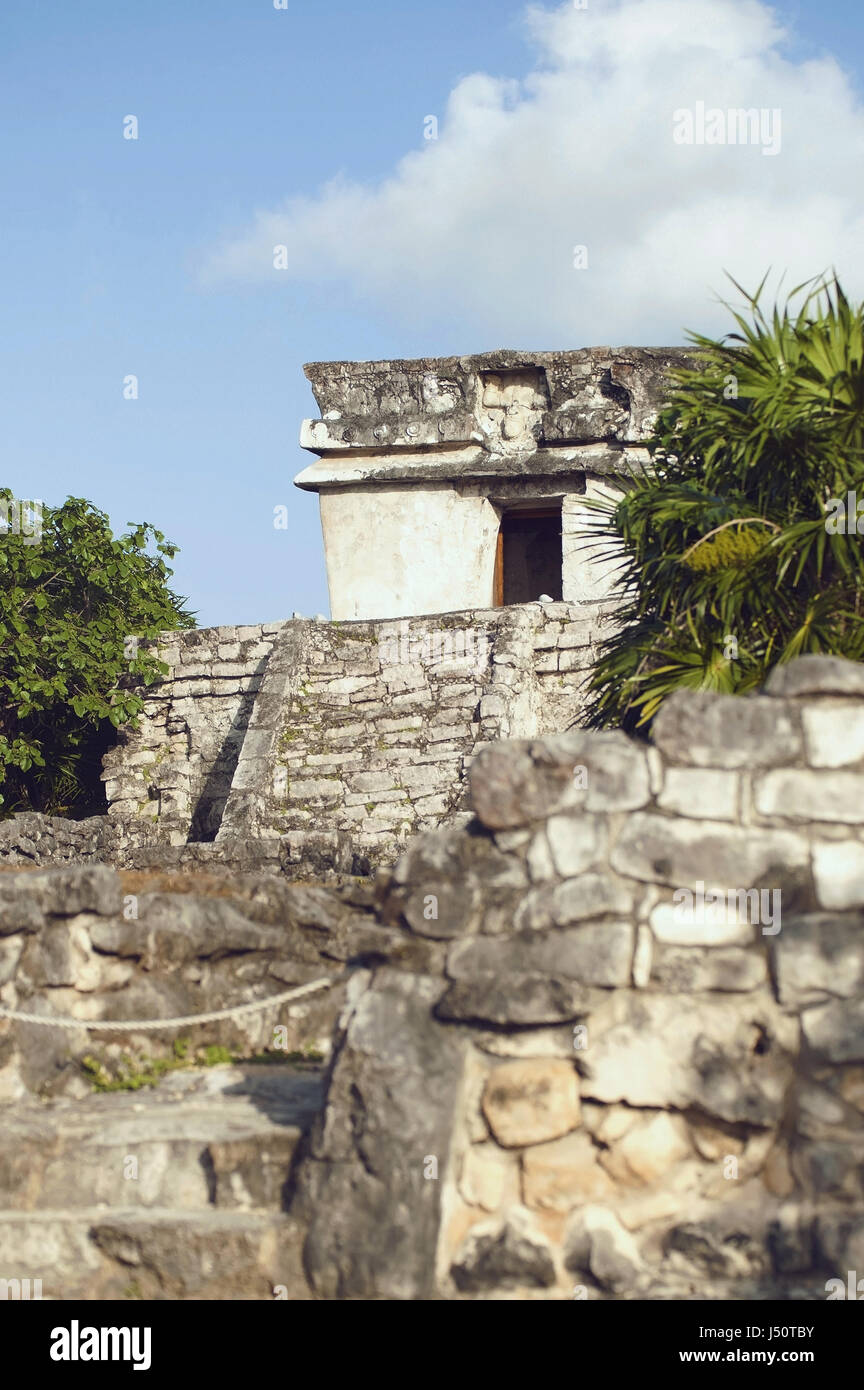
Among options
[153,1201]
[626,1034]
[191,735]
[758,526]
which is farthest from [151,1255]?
[191,735]

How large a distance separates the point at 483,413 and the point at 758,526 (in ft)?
29.5

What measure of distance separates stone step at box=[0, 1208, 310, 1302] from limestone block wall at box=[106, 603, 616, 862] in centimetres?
524

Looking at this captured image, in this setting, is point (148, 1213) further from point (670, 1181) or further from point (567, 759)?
point (567, 759)

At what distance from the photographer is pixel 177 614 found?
1448 cm

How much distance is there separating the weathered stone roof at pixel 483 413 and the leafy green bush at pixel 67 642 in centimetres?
240

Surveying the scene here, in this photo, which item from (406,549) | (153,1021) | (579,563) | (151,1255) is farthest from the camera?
(406,549)

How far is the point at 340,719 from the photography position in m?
11.6

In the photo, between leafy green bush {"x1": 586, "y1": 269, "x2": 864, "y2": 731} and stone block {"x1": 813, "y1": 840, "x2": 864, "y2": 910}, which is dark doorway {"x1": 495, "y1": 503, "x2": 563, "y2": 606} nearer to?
leafy green bush {"x1": 586, "y1": 269, "x2": 864, "y2": 731}

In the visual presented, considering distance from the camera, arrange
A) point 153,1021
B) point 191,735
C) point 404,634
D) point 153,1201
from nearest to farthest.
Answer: point 153,1201 → point 153,1021 → point 404,634 → point 191,735

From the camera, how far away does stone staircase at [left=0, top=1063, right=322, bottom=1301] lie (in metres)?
4.39

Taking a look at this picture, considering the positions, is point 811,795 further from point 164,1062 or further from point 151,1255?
point 164,1062

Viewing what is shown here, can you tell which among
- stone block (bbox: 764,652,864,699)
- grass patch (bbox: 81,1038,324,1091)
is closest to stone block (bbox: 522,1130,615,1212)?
stone block (bbox: 764,652,864,699)

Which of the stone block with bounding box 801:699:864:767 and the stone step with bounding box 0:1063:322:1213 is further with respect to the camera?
the stone step with bounding box 0:1063:322:1213

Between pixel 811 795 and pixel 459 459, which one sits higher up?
pixel 459 459
